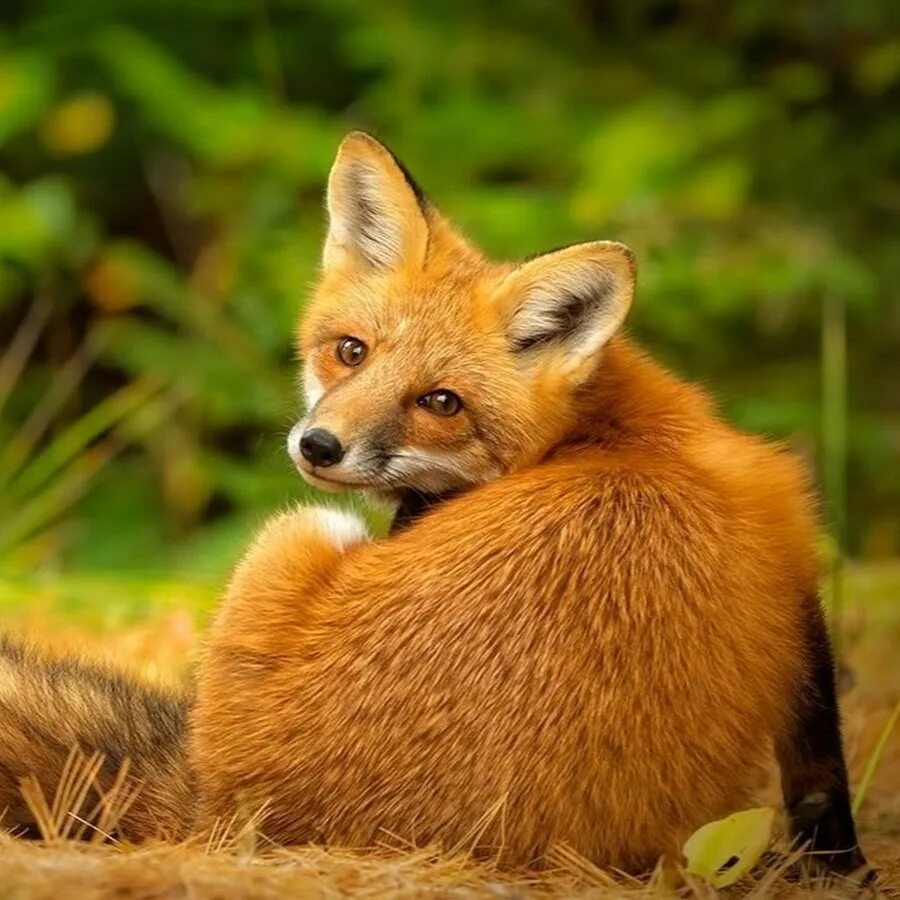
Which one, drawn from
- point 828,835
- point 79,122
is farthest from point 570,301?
point 79,122

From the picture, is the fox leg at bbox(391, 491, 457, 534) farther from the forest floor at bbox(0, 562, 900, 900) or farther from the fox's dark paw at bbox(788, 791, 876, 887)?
the fox's dark paw at bbox(788, 791, 876, 887)

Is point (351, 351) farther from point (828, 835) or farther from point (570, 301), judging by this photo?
point (828, 835)

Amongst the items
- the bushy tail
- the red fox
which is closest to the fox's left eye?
the red fox

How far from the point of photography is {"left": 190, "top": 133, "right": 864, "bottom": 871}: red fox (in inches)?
95.5

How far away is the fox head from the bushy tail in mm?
604

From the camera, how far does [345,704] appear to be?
97.0 inches

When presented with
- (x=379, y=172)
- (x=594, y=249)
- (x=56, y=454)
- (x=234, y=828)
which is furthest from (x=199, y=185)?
(x=234, y=828)

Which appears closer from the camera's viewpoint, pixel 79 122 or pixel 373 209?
pixel 373 209

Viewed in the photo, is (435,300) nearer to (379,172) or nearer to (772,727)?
(379,172)

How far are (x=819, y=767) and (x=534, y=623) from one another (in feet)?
2.55

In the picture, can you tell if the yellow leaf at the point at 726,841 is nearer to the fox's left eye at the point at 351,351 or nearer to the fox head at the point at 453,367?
the fox head at the point at 453,367

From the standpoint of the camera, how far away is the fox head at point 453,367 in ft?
9.75

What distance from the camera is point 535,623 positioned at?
246cm

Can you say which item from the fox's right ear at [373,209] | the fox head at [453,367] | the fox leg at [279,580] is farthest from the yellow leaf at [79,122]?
the fox leg at [279,580]
